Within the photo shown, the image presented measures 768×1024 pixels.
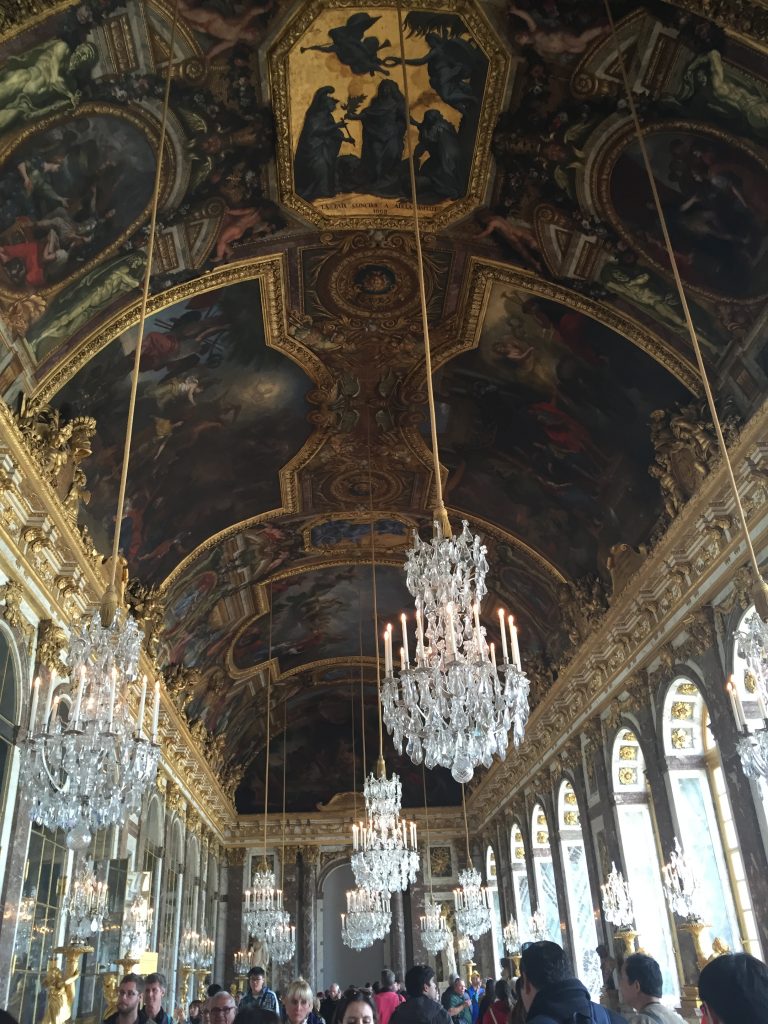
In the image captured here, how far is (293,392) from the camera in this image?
13.0 meters

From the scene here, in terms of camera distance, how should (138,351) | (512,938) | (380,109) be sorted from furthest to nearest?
(512,938)
(380,109)
(138,351)

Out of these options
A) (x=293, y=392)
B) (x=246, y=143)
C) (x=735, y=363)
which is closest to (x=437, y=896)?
(x=293, y=392)

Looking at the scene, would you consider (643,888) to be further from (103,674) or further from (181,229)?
(181,229)

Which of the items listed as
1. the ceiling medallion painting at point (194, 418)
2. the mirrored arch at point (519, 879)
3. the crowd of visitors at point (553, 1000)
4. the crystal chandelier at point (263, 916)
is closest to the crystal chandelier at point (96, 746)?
the crowd of visitors at point (553, 1000)

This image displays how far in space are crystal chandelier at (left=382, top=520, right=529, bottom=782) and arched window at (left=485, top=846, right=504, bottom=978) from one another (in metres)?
21.3

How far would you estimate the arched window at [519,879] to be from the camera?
872 inches

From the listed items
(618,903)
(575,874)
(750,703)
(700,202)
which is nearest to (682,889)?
(750,703)

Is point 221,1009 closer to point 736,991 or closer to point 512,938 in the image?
point 736,991

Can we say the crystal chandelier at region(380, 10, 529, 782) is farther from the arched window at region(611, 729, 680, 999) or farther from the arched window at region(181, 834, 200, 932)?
the arched window at region(181, 834, 200, 932)

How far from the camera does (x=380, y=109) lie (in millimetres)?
8906

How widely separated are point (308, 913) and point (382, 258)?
928 inches

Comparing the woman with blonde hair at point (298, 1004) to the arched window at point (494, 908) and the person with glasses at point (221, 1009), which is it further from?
the arched window at point (494, 908)

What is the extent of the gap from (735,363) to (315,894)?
24.6 meters

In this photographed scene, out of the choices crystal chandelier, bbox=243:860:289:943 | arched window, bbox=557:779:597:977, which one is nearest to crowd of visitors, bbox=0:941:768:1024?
arched window, bbox=557:779:597:977
